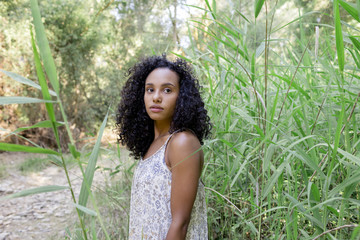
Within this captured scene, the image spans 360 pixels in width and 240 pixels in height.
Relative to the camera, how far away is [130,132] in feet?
4.36

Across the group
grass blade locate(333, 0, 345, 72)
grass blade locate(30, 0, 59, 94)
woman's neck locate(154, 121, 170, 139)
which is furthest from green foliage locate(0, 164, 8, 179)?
grass blade locate(333, 0, 345, 72)

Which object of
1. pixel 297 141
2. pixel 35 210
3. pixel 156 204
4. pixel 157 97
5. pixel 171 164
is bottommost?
pixel 35 210

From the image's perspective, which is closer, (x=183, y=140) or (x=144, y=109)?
(x=183, y=140)

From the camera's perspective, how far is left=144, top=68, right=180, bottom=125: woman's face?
1089 millimetres

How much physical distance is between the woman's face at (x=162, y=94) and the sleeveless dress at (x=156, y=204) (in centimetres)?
9

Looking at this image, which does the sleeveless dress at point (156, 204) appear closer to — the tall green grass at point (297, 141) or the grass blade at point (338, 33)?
the tall green grass at point (297, 141)

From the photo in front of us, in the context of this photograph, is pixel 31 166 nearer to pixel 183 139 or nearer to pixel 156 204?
pixel 156 204

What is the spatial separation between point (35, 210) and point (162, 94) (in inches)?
101

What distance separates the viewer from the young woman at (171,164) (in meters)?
0.96

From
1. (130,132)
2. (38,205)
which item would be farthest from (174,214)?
(38,205)

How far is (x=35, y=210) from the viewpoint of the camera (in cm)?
300

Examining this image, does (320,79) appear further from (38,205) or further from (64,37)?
(64,37)

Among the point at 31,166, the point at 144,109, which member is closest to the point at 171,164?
the point at 144,109

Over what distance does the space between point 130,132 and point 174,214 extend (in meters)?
0.49
